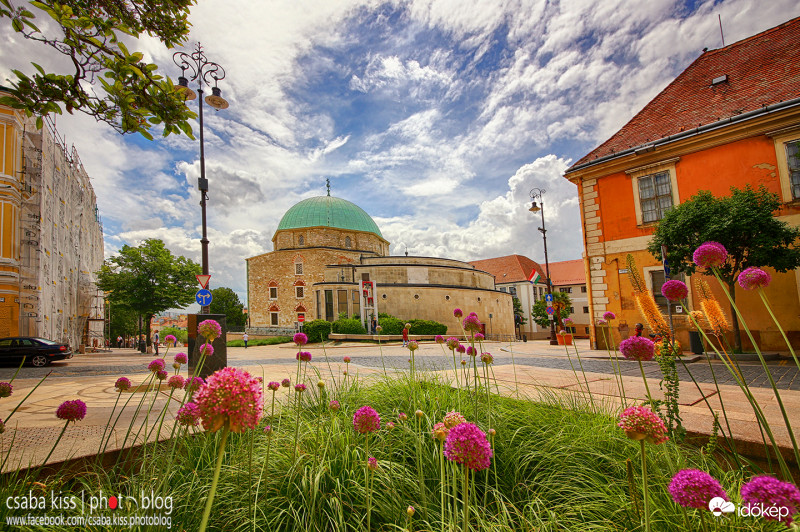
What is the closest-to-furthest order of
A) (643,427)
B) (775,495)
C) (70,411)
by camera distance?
(775,495) < (643,427) < (70,411)

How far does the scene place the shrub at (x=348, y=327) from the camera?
95.3 ft

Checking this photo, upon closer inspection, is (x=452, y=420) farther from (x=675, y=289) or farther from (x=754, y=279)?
(x=754, y=279)

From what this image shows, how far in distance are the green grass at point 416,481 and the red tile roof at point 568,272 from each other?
52034mm

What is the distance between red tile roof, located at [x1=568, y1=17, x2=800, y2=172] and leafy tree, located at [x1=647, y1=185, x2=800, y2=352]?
3.54 meters

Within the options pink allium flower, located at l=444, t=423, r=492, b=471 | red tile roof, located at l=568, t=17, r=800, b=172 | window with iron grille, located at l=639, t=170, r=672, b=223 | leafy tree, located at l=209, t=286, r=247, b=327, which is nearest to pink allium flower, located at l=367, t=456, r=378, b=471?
pink allium flower, located at l=444, t=423, r=492, b=471

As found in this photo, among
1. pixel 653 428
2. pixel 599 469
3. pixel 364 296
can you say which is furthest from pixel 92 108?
pixel 364 296

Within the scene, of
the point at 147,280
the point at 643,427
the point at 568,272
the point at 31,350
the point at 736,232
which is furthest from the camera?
the point at 568,272

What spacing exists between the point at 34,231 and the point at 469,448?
27584 millimetres

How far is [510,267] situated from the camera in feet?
178

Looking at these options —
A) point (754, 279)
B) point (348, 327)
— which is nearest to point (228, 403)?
point (754, 279)

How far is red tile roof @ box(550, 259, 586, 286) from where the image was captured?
50.7 meters

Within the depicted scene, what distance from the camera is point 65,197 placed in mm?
26484

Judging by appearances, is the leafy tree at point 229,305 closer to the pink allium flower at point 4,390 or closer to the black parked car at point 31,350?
the black parked car at point 31,350

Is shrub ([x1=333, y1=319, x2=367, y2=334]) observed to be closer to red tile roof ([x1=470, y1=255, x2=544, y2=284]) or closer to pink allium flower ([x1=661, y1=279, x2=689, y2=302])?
pink allium flower ([x1=661, y1=279, x2=689, y2=302])
